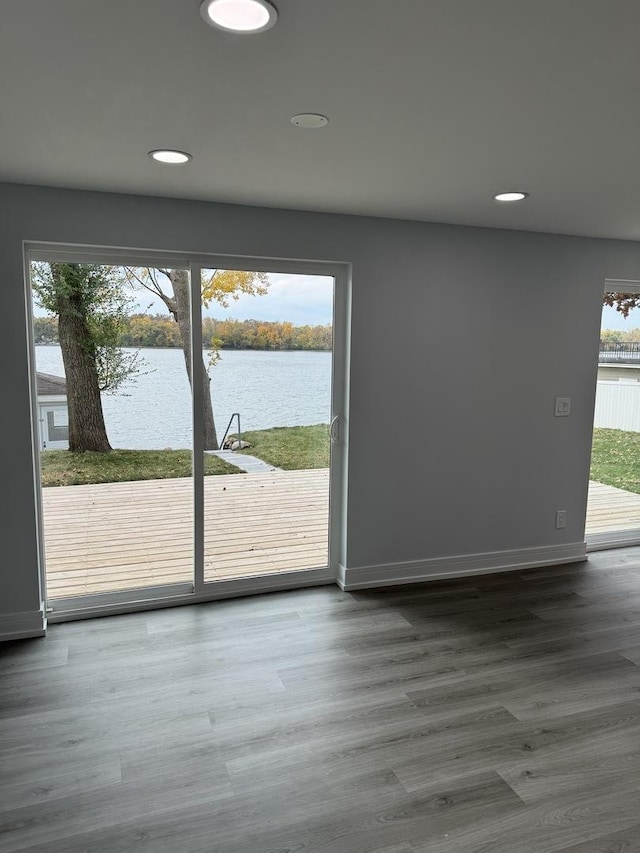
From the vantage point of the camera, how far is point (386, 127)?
1997mm

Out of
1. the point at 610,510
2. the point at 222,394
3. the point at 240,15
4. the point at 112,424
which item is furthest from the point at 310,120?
the point at 610,510

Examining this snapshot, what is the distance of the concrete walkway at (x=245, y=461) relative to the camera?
3.50 meters

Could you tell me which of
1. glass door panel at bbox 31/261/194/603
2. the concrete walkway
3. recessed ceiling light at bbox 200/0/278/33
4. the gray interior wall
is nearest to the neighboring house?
glass door panel at bbox 31/261/194/603

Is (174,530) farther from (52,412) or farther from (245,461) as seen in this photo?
(52,412)

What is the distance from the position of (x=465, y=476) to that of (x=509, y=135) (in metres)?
2.35

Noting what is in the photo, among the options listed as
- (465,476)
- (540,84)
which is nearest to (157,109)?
(540,84)

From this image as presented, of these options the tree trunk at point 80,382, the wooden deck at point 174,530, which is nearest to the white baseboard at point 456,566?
the wooden deck at point 174,530

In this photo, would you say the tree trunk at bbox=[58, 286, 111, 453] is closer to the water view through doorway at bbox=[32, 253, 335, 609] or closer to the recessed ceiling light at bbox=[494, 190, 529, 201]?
the water view through doorway at bbox=[32, 253, 335, 609]

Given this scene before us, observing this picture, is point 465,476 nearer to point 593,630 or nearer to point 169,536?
point 593,630

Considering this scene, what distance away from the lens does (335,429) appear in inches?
145

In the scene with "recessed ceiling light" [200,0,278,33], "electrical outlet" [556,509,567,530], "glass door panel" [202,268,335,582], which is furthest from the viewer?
"electrical outlet" [556,509,567,530]

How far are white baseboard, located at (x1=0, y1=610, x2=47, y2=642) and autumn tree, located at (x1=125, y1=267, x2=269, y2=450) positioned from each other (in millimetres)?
1283

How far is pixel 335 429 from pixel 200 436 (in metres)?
0.85

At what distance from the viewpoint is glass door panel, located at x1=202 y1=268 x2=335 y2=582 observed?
11.2 ft
